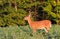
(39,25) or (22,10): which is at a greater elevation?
(39,25)

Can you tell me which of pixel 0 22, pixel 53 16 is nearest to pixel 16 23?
pixel 0 22

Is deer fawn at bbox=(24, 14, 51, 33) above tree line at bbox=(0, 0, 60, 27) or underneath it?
above

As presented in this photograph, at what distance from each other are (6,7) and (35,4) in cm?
177

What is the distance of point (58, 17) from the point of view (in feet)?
53.0

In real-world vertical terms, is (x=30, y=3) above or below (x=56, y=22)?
above

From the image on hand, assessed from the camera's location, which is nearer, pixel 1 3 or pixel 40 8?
pixel 1 3

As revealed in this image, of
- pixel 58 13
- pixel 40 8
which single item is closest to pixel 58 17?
pixel 58 13

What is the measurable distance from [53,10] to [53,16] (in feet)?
1.45

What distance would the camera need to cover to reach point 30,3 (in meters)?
16.8

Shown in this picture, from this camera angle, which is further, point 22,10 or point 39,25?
point 22,10

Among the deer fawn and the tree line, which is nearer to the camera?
the deer fawn

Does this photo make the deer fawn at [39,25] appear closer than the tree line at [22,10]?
Yes

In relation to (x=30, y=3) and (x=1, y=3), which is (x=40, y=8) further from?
(x=1, y=3)

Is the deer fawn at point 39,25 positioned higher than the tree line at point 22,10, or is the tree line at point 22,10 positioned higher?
the deer fawn at point 39,25
